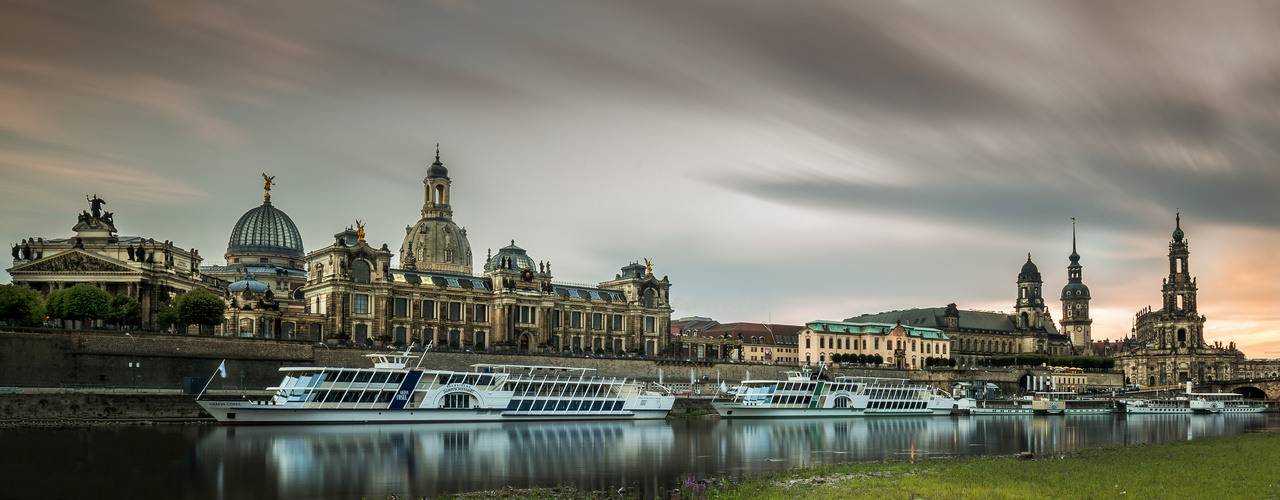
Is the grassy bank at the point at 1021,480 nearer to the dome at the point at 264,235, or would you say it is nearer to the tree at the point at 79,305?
the tree at the point at 79,305

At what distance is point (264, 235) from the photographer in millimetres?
127500

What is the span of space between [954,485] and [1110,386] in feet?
477

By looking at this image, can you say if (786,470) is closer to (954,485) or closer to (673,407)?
(954,485)

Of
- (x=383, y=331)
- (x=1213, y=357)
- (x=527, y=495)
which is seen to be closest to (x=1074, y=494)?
(x=527, y=495)

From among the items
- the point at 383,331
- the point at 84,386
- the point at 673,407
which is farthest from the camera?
the point at 383,331

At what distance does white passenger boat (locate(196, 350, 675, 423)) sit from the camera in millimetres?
62656

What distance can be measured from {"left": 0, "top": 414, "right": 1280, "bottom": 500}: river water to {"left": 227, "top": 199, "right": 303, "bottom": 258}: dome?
69185 mm

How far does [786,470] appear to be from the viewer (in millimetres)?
38594

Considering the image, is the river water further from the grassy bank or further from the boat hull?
the boat hull

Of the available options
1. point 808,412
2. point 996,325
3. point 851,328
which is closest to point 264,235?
point 808,412

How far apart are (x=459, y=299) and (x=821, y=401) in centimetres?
4024

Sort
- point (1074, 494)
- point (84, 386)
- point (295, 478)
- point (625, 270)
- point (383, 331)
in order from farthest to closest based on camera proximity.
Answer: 1. point (625, 270)
2. point (383, 331)
3. point (84, 386)
4. point (295, 478)
5. point (1074, 494)

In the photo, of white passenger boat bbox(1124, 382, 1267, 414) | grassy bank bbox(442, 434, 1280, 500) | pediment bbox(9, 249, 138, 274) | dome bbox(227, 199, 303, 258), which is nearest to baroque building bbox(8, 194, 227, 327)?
pediment bbox(9, 249, 138, 274)

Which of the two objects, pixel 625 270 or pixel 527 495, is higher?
pixel 625 270
